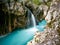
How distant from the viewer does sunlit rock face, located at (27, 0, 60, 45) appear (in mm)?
5645

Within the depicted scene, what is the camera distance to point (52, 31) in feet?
19.3

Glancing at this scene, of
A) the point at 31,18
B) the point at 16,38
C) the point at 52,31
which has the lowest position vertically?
the point at 16,38

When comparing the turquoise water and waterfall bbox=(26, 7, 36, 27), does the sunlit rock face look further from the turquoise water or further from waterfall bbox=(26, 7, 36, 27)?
waterfall bbox=(26, 7, 36, 27)

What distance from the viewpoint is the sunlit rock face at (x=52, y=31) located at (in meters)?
5.64

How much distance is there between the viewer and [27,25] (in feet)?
79.7

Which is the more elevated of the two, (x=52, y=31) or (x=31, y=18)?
(x=52, y=31)

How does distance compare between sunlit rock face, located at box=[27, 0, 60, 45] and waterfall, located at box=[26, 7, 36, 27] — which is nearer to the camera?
sunlit rock face, located at box=[27, 0, 60, 45]

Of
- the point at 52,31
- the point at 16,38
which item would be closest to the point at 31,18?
the point at 16,38

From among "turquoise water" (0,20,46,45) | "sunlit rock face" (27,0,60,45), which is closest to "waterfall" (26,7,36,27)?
"turquoise water" (0,20,46,45)

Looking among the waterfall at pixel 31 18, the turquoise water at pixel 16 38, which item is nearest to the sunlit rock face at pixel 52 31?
the turquoise water at pixel 16 38

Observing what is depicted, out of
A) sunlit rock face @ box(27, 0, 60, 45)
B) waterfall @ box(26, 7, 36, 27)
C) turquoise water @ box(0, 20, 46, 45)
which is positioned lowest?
turquoise water @ box(0, 20, 46, 45)

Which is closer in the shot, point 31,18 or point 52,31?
point 52,31

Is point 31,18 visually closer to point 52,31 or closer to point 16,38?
point 16,38

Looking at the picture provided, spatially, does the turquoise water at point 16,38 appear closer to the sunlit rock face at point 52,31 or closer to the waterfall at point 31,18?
the waterfall at point 31,18
